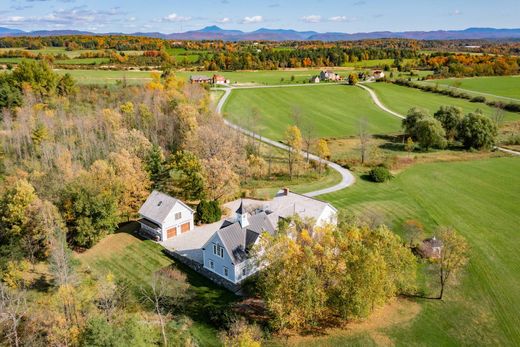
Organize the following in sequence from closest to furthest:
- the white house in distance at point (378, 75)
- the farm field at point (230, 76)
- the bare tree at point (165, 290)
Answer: the bare tree at point (165, 290), the farm field at point (230, 76), the white house in distance at point (378, 75)

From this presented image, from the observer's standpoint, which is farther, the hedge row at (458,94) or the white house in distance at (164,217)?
the hedge row at (458,94)

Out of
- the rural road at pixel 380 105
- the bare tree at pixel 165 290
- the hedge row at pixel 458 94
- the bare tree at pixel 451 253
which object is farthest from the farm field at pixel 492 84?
the bare tree at pixel 165 290

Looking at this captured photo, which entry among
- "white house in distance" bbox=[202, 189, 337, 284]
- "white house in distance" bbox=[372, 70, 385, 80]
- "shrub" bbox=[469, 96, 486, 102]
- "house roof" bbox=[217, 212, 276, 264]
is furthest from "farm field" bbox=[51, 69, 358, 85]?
"house roof" bbox=[217, 212, 276, 264]

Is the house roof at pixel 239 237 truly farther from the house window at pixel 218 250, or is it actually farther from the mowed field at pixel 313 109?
the mowed field at pixel 313 109

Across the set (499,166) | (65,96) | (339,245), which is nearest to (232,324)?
(339,245)

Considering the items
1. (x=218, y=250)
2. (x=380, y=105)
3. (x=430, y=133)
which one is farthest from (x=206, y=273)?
(x=380, y=105)

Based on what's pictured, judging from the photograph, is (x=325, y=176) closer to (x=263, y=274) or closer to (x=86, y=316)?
(x=263, y=274)
